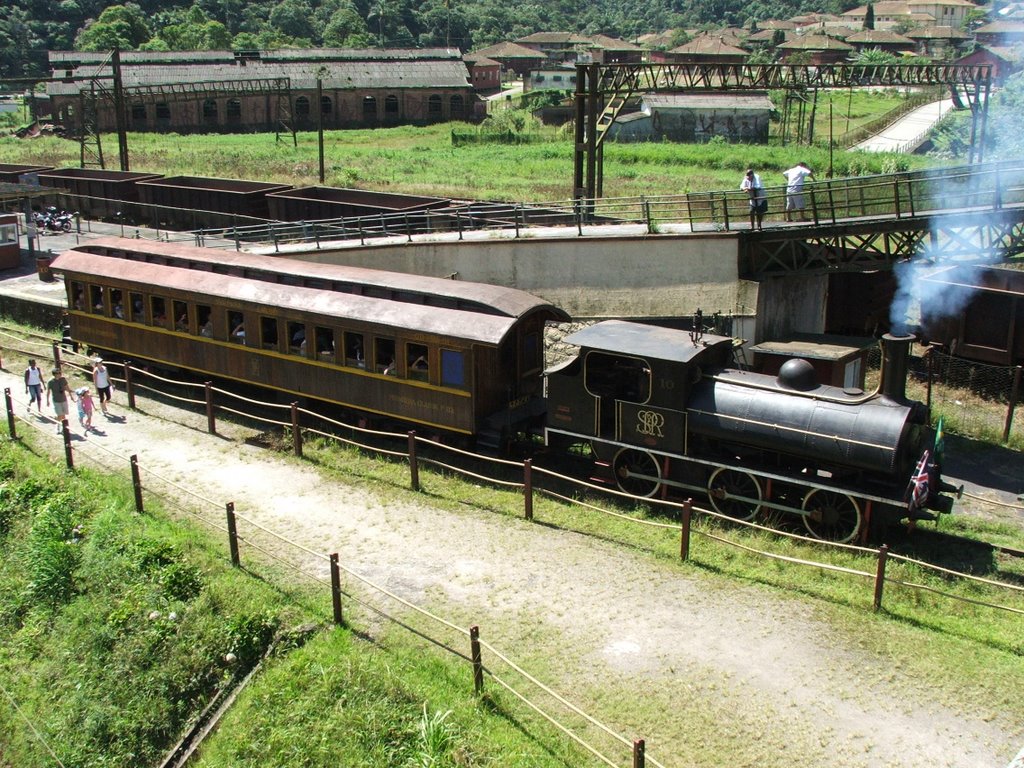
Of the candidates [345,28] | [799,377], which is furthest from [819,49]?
[799,377]

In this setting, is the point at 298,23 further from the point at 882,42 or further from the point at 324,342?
the point at 324,342

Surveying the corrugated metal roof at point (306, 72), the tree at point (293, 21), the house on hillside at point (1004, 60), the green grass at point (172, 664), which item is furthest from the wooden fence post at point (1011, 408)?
the tree at point (293, 21)

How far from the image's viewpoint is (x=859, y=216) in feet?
67.5

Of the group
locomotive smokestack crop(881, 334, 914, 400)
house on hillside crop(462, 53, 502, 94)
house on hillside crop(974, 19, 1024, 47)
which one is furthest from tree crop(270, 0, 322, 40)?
locomotive smokestack crop(881, 334, 914, 400)

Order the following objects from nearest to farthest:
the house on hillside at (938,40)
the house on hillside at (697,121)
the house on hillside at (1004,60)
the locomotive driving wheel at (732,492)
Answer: the locomotive driving wheel at (732,492) → the house on hillside at (1004,60) → the house on hillside at (697,121) → the house on hillside at (938,40)

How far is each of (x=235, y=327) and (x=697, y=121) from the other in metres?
47.2

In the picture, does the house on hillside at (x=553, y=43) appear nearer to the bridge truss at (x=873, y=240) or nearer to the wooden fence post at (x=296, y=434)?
the bridge truss at (x=873, y=240)

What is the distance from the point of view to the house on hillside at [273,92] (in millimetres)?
68188

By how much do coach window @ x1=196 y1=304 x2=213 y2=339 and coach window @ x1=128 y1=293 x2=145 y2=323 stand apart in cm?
195

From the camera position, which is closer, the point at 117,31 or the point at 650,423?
the point at 650,423

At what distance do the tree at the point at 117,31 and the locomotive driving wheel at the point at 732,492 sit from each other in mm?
96967

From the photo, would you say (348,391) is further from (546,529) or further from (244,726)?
(244,726)

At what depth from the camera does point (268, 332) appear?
19391 millimetres

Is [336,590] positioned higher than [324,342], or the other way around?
[324,342]
